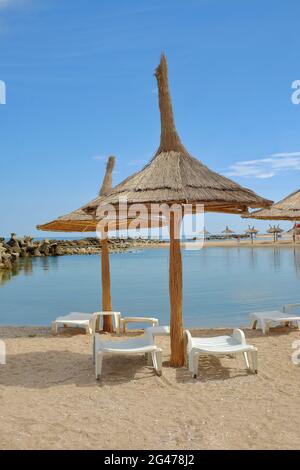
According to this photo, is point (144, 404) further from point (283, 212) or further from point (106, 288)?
point (283, 212)

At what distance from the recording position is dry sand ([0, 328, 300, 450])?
3529 mm

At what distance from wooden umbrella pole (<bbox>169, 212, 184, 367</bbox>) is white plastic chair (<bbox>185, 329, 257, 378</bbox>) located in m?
0.15

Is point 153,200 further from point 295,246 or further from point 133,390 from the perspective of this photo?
point 295,246

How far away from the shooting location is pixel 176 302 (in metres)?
5.57

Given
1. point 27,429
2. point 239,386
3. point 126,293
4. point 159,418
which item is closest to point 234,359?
point 239,386

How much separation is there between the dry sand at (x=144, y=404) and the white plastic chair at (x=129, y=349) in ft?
0.50

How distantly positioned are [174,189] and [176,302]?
1371mm

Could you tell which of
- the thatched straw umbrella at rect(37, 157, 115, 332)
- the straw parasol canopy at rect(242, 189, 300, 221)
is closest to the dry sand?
the thatched straw umbrella at rect(37, 157, 115, 332)

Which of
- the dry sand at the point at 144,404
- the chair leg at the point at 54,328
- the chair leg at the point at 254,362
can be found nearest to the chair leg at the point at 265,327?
the dry sand at the point at 144,404

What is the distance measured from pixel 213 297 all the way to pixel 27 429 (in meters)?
10.7

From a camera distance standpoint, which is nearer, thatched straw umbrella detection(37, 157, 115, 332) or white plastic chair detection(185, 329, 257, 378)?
white plastic chair detection(185, 329, 257, 378)

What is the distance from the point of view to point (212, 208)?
6.47 m

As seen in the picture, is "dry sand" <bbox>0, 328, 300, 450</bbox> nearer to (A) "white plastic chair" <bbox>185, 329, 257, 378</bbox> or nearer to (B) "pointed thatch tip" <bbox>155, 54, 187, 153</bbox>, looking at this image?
(A) "white plastic chair" <bbox>185, 329, 257, 378</bbox>

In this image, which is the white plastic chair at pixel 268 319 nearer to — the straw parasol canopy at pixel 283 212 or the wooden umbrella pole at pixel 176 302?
the straw parasol canopy at pixel 283 212
